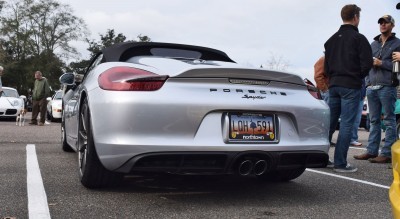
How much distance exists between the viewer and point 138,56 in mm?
4062

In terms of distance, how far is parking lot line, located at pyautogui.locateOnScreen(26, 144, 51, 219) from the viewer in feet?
9.85

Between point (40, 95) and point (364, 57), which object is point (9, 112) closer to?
point (40, 95)

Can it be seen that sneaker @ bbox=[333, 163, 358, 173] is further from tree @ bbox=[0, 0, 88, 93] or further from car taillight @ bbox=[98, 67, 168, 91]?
tree @ bbox=[0, 0, 88, 93]

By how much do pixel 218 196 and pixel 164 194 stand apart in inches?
16.5

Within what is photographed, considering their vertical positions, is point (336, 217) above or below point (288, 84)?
below

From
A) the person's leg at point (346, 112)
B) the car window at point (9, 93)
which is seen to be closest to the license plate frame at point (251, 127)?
the person's leg at point (346, 112)

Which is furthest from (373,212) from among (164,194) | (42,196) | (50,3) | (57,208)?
(50,3)

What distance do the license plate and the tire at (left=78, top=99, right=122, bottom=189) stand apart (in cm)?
105

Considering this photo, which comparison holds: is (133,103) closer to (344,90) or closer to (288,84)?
(288,84)

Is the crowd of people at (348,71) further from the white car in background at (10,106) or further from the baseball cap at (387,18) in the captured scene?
the white car in background at (10,106)

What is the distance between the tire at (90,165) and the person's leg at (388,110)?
3.64 meters

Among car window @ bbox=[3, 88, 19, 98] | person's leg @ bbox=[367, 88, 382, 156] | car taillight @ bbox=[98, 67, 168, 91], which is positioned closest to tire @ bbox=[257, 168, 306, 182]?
car taillight @ bbox=[98, 67, 168, 91]

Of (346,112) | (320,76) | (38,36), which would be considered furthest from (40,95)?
(38,36)

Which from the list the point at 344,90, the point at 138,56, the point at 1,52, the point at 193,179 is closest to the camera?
the point at 138,56
